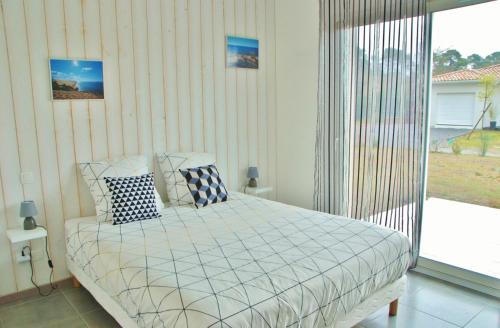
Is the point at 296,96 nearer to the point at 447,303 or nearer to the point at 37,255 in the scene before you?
the point at 447,303

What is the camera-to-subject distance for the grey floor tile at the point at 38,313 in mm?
2725

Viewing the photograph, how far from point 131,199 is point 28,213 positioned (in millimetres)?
731

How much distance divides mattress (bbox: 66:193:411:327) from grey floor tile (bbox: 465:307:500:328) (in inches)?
24.5

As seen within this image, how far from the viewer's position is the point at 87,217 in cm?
326

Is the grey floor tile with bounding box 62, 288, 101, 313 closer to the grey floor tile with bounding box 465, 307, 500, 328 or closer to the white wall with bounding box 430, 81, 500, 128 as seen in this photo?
the grey floor tile with bounding box 465, 307, 500, 328

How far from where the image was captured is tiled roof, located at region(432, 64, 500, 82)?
2.97 metres

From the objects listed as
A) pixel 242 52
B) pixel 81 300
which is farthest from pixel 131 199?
pixel 242 52

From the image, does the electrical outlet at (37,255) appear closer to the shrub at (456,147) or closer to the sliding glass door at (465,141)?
the sliding glass door at (465,141)

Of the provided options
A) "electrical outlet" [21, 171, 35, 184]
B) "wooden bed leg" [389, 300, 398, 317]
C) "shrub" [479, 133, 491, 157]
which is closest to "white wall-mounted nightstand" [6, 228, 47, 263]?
"electrical outlet" [21, 171, 35, 184]

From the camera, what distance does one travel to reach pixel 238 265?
2203 mm

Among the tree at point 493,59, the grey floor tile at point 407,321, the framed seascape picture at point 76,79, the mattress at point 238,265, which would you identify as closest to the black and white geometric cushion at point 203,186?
the mattress at point 238,265

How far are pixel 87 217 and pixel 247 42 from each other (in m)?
2.43

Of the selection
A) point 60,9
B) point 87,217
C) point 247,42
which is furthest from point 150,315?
point 247,42

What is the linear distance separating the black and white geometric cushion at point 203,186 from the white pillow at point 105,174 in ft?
1.08
